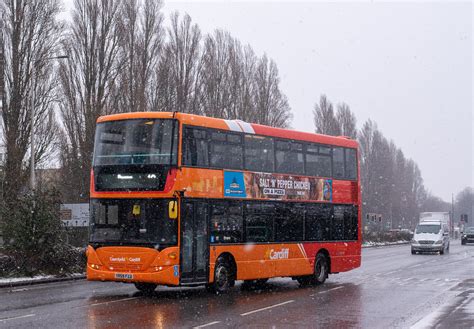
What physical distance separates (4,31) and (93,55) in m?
5.42

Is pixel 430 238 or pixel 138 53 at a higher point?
pixel 138 53

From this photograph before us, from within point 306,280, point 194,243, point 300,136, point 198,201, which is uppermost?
point 300,136

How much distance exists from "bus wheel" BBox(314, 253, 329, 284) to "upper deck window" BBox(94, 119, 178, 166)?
7321 mm

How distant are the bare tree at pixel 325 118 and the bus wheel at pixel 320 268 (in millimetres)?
51230

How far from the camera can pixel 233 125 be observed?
801 inches

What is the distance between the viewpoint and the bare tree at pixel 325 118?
74.7m

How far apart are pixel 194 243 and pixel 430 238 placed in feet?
109

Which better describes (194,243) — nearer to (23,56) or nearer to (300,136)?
(300,136)

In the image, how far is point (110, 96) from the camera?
40750 mm

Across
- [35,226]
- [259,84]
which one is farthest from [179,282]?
[259,84]

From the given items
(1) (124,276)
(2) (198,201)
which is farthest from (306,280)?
(1) (124,276)

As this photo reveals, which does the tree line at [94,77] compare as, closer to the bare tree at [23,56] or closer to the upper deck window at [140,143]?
the bare tree at [23,56]

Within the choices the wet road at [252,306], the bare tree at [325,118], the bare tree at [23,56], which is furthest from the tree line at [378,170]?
the wet road at [252,306]

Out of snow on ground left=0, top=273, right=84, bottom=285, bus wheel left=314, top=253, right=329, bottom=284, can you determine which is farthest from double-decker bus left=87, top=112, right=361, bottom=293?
snow on ground left=0, top=273, right=84, bottom=285
